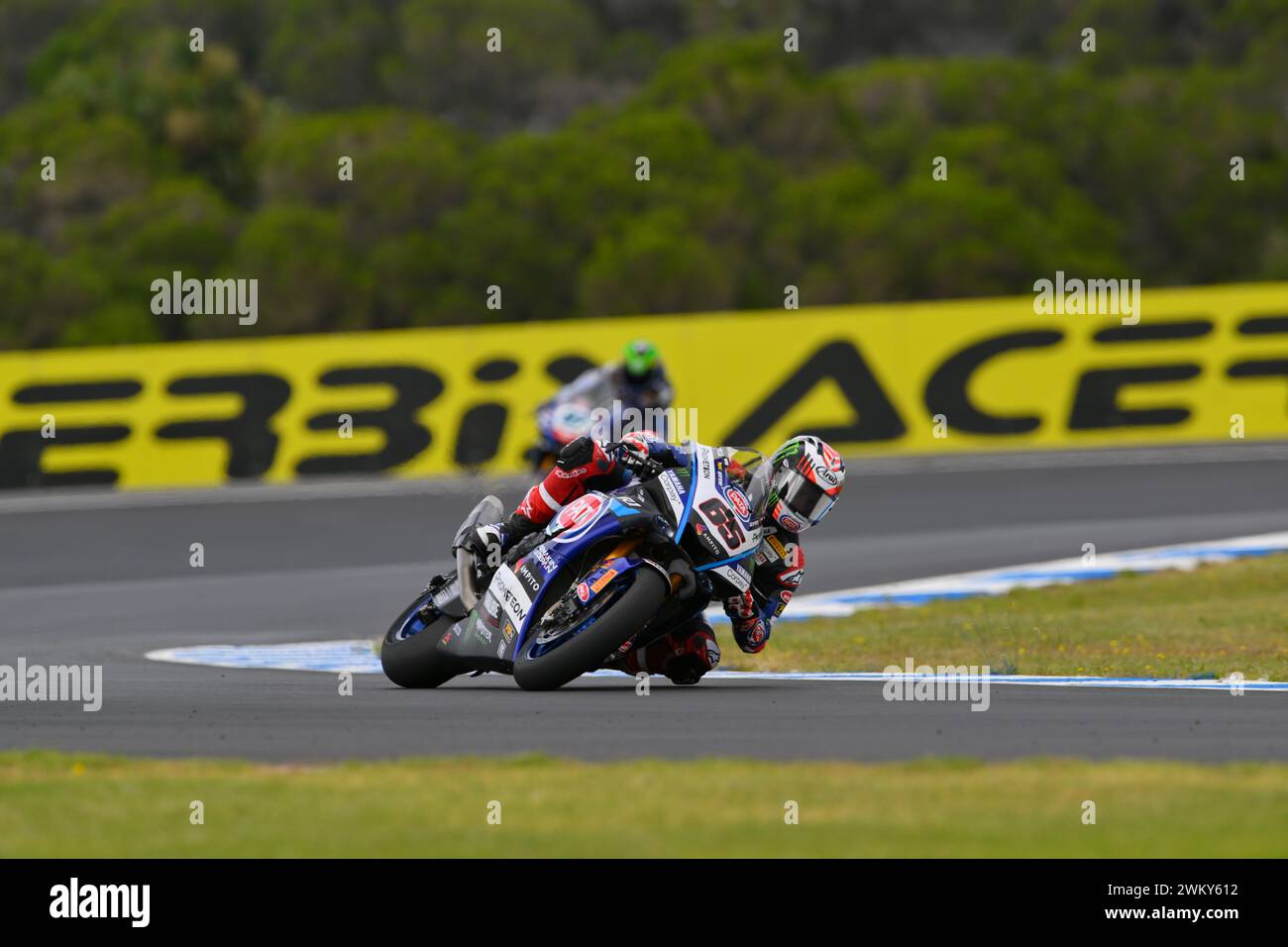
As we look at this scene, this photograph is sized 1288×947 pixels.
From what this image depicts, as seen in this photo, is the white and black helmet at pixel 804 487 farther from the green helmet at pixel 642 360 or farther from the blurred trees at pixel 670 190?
the blurred trees at pixel 670 190

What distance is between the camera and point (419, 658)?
9.85m

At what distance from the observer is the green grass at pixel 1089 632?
1122 centimetres

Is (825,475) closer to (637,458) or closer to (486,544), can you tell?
(637,458)

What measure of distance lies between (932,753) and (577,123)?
42.0 metres

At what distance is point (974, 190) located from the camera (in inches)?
1657

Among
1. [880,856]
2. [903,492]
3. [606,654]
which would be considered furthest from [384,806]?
[903,492]

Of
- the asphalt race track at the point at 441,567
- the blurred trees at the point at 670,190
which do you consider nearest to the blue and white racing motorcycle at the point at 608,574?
the asphalt race track at the point at 441,567

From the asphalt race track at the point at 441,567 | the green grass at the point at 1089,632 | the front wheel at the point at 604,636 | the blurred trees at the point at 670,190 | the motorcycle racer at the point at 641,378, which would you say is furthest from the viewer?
the blurred trees at the point at 670,190

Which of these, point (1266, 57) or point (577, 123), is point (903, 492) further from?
point (1266, 57)

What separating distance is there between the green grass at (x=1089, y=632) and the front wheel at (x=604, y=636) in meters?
2.71

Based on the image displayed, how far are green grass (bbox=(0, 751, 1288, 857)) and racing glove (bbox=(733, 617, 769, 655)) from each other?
2584 mm

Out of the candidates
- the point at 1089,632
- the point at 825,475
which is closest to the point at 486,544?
the point at 825,475

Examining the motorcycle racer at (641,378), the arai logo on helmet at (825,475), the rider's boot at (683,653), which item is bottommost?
the rider's boot at (683,653)

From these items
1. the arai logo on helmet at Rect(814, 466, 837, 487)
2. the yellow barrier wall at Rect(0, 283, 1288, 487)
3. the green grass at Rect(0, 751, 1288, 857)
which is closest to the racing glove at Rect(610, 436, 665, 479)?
the arai logo on helmet at Rect(814, 466, 837, 487)
